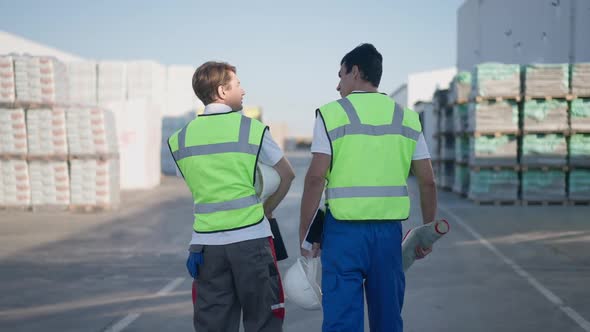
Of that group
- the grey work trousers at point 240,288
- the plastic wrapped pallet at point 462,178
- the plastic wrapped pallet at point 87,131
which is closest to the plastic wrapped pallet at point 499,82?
the plastic wrapped pallet at point 462,178

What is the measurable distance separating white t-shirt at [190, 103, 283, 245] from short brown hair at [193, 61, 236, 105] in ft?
0.24

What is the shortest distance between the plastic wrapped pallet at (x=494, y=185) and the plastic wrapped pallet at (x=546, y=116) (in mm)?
1154

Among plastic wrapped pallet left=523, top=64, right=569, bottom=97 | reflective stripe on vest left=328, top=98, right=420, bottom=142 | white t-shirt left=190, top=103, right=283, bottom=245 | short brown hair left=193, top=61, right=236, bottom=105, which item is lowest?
white t-shirt left=190, top=103, right=283, bottom=245

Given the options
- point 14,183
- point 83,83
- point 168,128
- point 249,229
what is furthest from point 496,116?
point 168,128

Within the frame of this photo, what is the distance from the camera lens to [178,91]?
90.6ft

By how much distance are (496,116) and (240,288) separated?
1288 centimetres

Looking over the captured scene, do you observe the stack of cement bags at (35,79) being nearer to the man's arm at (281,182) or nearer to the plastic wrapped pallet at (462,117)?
the plastic wrapped pallet at (462,117)

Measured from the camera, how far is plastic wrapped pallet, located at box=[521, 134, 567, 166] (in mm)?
14875

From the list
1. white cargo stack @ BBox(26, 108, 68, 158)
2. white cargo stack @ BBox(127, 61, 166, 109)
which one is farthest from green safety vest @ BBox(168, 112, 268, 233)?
white cargo stack @ BBox(127, 61, 166, 109)

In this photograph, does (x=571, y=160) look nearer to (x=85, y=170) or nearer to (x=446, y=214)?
(x=446, y=214)

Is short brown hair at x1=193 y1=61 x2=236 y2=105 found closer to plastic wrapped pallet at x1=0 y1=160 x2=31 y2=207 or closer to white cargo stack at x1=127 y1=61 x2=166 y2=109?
plastic wrapped pallet at x1=0 y1=160 x2=31 y2=207

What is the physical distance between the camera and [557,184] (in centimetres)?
1495

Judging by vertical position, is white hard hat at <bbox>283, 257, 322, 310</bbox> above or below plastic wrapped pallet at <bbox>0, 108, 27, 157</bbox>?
below

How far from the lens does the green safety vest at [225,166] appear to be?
3.20 meters
